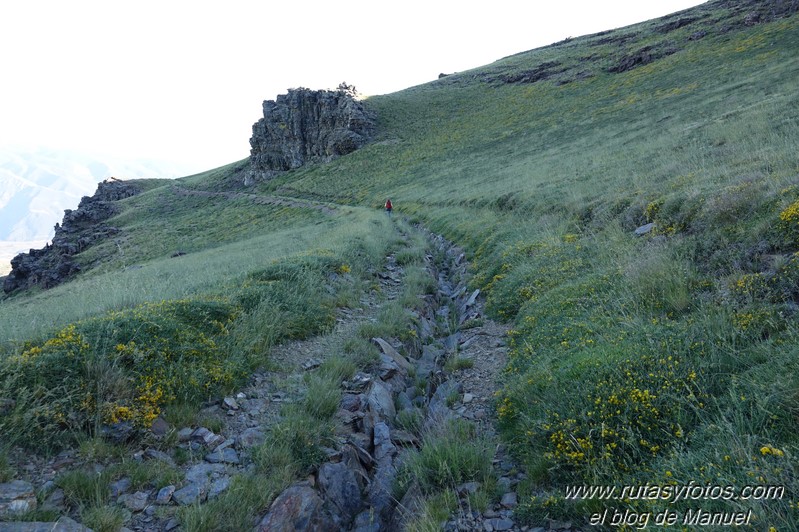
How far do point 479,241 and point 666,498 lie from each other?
12466mm

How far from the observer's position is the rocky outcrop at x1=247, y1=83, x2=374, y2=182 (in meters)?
72.7

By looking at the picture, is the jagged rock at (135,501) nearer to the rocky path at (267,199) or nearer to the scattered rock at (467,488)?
the scattered rock at (467,488)

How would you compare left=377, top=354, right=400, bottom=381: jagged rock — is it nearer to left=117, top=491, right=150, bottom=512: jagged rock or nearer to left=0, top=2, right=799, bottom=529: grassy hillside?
left=0, top=2, right=799, bottom=529: grassy hillside

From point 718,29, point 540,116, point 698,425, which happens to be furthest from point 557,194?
point 718,29

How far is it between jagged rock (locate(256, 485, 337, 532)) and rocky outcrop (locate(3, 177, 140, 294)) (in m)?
51.0

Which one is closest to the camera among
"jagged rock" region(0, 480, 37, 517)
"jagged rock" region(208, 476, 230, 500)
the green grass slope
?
the green grass slope

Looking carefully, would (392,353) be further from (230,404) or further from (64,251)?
(64,251)

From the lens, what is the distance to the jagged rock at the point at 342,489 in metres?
4.33

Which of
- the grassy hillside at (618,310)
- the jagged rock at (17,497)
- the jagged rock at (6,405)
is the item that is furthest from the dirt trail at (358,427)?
the jagged rock at (6,405)

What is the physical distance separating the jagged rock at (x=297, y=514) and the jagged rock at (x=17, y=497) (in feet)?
6.12

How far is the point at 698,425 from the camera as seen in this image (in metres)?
3.52

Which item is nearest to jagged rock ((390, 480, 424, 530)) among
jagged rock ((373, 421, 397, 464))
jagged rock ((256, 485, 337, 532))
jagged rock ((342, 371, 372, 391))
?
jagged rock ((256, 485, 337, 532))

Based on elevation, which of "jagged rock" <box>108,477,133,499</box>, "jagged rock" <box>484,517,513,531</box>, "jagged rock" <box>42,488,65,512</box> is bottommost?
"jagged rock" <box>484,517,513,531</box>

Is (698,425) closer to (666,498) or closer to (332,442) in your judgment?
(666,498)
